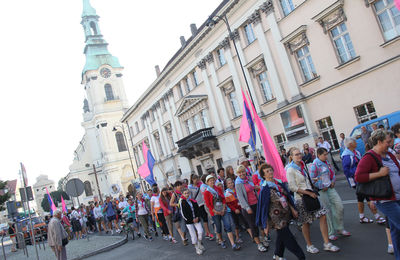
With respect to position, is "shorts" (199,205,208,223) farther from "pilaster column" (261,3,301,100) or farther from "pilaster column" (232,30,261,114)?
"pilaster column" (232,30,261,114)

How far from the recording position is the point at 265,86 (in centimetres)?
2327

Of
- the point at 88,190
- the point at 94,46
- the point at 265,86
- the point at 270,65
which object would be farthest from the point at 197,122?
the point at 88,190

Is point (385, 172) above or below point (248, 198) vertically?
above

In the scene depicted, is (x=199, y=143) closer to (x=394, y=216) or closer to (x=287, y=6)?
(x=287, y=6)

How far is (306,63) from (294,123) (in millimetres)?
3711

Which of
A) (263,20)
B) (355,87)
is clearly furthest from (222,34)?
(355,87)

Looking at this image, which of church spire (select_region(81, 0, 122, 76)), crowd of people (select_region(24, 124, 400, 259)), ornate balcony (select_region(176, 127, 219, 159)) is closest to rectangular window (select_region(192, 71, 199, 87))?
ornate balcony (select_region(176, 127, 219, 159))

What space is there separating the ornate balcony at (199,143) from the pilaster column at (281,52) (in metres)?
9.65

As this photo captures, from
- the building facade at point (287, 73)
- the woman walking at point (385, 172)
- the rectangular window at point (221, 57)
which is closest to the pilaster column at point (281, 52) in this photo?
the building facade at point (287, 73)

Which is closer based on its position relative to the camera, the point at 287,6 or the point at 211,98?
the point at 287,6

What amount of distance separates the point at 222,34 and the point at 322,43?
9.42 m

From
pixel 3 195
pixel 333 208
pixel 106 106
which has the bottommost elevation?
pixel 333 208

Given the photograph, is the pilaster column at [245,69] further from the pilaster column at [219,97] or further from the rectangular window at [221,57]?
the pilaster column at [219,97]

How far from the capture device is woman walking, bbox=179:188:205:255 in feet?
28.0
